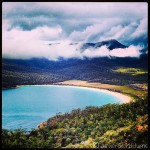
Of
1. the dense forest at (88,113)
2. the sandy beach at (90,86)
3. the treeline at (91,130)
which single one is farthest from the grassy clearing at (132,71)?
the treeline at (91,130)

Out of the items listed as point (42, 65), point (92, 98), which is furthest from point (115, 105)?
point (42, 65)

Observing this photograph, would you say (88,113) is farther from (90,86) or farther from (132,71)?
(132,71)

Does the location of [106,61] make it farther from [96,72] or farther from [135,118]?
[135,118]

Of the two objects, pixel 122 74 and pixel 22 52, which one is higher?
pixel 22 52

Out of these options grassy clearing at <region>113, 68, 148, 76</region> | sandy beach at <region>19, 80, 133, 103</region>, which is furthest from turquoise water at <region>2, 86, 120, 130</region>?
grassy clearing at <region>113, 68, 148, 76</region>

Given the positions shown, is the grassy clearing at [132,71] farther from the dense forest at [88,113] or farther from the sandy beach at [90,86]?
the sandy beach at [90,86]

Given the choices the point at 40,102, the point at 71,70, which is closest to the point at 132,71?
the point at 71,70

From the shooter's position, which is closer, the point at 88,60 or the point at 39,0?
the point at 39,0

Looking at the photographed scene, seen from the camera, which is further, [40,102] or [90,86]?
[90,86]
